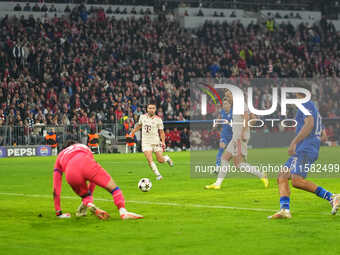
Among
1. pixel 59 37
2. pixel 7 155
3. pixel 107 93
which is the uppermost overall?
pixel 59 37

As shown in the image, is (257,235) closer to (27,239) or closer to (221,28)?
(27,239)

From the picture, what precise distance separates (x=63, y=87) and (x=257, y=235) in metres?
29.3

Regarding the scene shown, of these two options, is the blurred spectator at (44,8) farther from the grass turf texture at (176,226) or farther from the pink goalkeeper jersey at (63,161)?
the pink goalkeeper jersey at (63,161)

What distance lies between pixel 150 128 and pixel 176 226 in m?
10.5

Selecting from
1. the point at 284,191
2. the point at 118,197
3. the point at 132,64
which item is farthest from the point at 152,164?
the point at 132,64

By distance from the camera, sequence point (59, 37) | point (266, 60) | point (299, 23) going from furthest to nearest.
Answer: point (299, 23)
point (266, 60)
point (59, 37)

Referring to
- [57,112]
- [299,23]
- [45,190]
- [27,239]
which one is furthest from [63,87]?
[27,239]

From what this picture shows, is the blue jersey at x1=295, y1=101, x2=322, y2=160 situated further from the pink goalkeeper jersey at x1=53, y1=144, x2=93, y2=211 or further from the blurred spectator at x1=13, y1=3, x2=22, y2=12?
the blurred spectator at x1=13, y1=3, x2=22, y2=12

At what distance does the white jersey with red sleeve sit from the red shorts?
975 cm

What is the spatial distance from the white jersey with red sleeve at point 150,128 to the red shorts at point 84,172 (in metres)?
9.75

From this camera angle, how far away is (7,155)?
115 ft

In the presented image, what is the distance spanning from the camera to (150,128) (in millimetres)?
21172

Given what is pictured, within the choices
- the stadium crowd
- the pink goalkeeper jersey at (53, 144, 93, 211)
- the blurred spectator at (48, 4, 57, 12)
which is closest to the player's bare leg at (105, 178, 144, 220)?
the pink goalkeeper jersey at (53, 144, 93, 211)

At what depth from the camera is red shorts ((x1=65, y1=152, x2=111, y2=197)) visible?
36.3 ft
